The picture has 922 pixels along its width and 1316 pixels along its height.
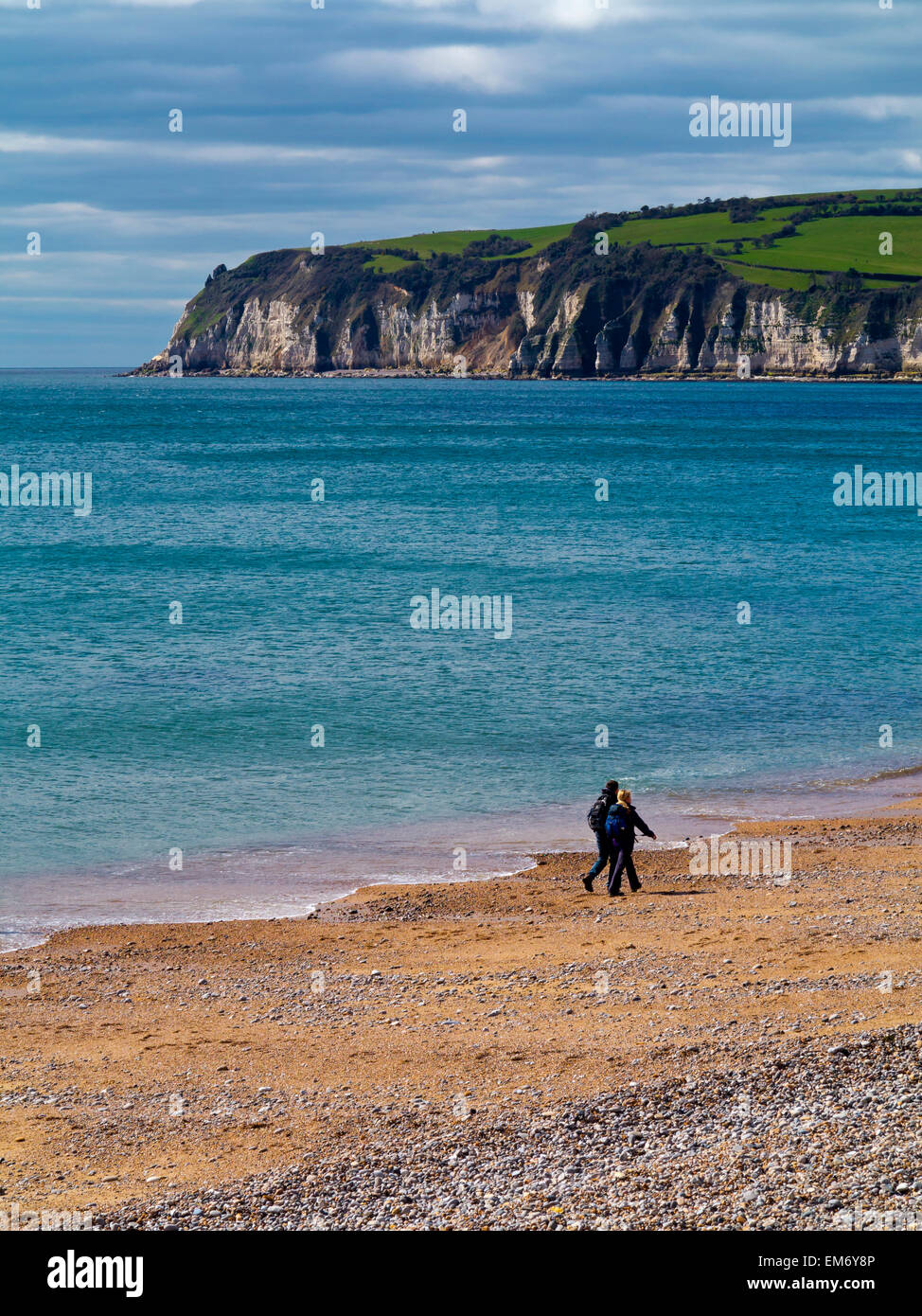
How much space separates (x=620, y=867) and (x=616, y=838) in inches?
15.9

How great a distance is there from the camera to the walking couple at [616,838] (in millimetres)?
17547

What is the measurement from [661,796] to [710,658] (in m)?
10.9

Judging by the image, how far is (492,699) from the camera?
94.3 ft

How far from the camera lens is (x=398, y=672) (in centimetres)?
3133

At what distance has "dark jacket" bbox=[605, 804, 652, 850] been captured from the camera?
17.5 m

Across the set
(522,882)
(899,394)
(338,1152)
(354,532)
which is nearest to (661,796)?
(522,882)

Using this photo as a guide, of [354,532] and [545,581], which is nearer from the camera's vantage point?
[545,581]

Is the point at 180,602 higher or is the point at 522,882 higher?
the point at 180,602

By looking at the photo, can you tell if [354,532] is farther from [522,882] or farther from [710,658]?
[522,882]

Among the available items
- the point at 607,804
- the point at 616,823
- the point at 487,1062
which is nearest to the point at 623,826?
the point at 616,823

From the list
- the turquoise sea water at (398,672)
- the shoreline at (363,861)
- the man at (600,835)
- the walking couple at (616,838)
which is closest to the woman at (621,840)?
the walking couple at (616,838)

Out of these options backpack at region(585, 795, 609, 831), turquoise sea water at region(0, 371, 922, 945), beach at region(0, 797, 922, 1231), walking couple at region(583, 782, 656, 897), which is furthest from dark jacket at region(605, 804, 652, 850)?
turquoise sea water at region(0, 371, 922, 945)

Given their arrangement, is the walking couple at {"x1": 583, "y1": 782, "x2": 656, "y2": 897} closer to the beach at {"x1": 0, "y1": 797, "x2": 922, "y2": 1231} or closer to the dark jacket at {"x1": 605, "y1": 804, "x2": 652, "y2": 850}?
the dark jacket at {"x1": 605, "y1": 804, "x2": 652, "y2": 850}

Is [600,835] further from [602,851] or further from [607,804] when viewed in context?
[607,804]
